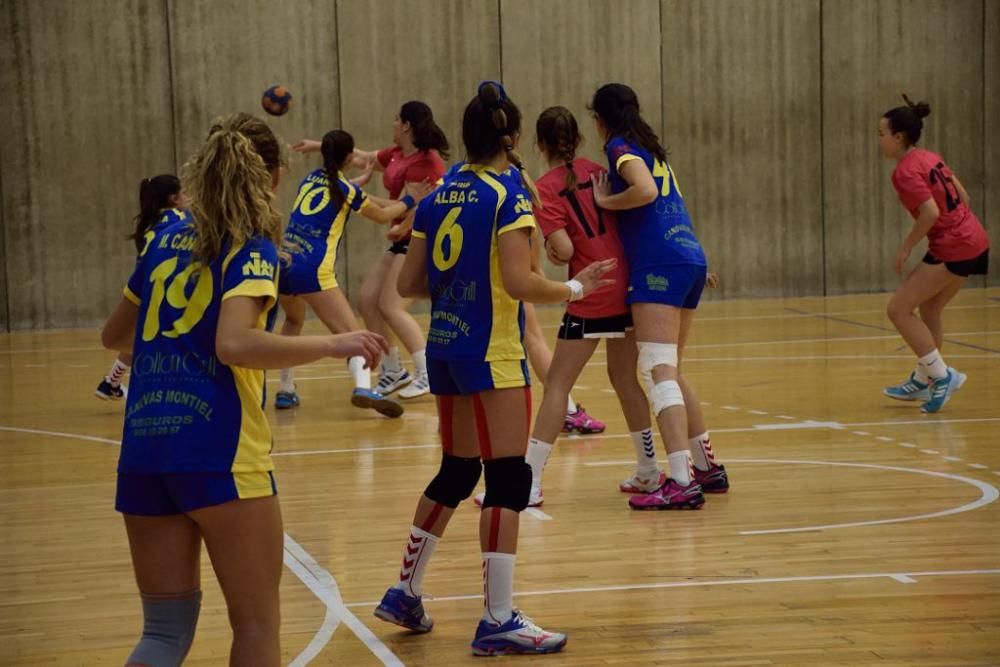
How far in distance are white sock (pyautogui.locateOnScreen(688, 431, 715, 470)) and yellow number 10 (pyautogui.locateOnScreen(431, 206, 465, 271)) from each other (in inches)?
91.1

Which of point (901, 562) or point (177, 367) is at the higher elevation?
point (177, 367)

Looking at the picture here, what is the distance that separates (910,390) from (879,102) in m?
8.02

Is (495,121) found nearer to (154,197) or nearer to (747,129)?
(154,197)

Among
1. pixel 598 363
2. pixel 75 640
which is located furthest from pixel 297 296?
pixel 75 640

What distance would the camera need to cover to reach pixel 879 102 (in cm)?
1591

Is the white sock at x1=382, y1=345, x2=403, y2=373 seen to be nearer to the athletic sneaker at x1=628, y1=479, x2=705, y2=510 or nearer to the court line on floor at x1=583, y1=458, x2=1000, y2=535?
the court line on floor at x1=583, y1=458, x2=1000, y2=535

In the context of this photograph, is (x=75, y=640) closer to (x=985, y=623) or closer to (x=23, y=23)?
(x=985, y=623)

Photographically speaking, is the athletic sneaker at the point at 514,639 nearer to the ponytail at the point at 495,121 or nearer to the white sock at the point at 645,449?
→ the ponytail at the point at 495,121

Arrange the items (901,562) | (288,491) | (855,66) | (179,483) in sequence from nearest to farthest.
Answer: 1. (179,483)
2. (901,562)
3. (288,491)
4. (855,66)

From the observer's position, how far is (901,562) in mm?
5035

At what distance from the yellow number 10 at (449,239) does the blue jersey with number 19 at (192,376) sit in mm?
1216

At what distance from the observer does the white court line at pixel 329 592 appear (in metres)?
4.20

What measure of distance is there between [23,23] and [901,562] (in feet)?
38.6

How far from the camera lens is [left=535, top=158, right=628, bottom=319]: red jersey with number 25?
5969 millimetres
